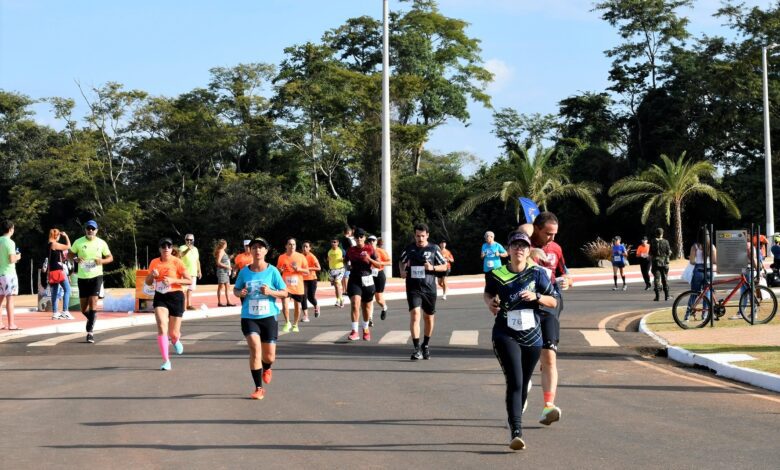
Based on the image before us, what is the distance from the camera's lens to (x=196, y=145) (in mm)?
57531

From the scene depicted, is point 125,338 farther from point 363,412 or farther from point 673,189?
point 673,189

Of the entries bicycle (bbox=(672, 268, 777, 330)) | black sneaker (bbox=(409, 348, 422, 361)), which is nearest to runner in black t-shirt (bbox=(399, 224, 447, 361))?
black sneaker (bbox=(409, 348, 422, 361))

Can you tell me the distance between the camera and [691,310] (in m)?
18.9

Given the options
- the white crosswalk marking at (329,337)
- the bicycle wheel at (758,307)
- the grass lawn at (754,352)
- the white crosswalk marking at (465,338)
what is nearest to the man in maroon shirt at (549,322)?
the grass lawn at (754,352)

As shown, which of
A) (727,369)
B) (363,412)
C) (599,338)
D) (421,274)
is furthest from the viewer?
(599,338)

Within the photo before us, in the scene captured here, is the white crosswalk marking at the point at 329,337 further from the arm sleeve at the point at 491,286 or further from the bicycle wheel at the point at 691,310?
the arm sleeve at the point at 491,286

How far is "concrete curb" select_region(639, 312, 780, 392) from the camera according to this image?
38.1ft

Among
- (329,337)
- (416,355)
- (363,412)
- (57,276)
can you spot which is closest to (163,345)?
(416,355)

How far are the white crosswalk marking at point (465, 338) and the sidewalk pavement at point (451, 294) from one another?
3129 millimetres

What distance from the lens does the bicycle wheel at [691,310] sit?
61.7 feet

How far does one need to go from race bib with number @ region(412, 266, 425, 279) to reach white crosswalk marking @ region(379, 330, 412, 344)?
3.25 m

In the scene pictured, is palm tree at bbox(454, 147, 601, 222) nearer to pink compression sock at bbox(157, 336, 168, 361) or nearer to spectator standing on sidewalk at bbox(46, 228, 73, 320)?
spectator standing on sidewalk at bbox(46, 228, 73, 320)

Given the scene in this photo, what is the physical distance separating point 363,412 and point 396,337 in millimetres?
8455

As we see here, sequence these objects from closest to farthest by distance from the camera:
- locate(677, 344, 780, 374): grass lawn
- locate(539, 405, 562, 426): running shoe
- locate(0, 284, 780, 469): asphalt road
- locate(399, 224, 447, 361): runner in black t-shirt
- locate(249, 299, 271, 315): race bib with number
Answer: locate(0, 284, 780, 469): asphalt road < locate(539, 405, 562, 426): running shoe < locate(249, 299, 271, 315): race bib with number < locate(677, 344, 780, 374): grass lawn < locate(399, 224, 447, 361): runner in black t-shirt
